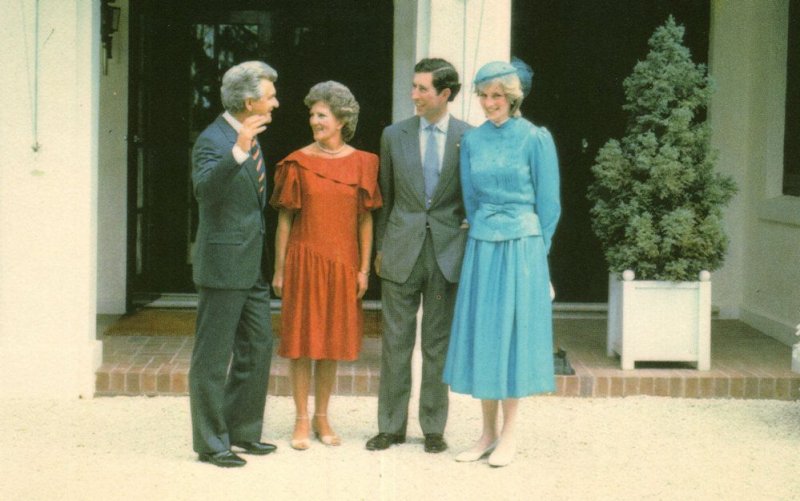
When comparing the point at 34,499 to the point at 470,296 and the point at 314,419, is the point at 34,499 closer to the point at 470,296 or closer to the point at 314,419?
the point at 314,419

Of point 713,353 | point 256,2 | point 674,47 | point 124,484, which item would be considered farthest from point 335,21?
point 124,484

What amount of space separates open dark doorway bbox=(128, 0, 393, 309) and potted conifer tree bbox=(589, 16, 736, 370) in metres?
2.58

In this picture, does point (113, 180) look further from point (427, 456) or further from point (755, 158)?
point (755, 158)

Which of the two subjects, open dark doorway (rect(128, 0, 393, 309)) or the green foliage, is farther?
open dark doorway (rect(128, 0, 393, 309))

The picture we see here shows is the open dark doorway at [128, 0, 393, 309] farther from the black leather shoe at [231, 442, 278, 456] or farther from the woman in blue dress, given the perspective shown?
the woman in blue dress

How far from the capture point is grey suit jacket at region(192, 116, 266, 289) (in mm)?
5594

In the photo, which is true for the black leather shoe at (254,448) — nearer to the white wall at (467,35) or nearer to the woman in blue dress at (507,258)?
the woman in blue dress at (507,258)

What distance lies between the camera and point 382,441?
20.1ft

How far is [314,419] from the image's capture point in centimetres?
627

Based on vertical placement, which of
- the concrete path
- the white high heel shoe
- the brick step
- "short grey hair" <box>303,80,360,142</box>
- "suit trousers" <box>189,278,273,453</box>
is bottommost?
the concrete path

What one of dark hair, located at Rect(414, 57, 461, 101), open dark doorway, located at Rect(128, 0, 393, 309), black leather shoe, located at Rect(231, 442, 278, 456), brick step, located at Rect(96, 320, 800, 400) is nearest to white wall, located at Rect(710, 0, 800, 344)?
brick step, located at Rect(96, 320, 800, 400)

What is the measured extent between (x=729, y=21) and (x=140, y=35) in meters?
4.64

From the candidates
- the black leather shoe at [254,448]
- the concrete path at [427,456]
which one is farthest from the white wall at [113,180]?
the black leather shoe at [254,448]

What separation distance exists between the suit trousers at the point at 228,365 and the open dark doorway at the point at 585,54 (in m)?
4.37
